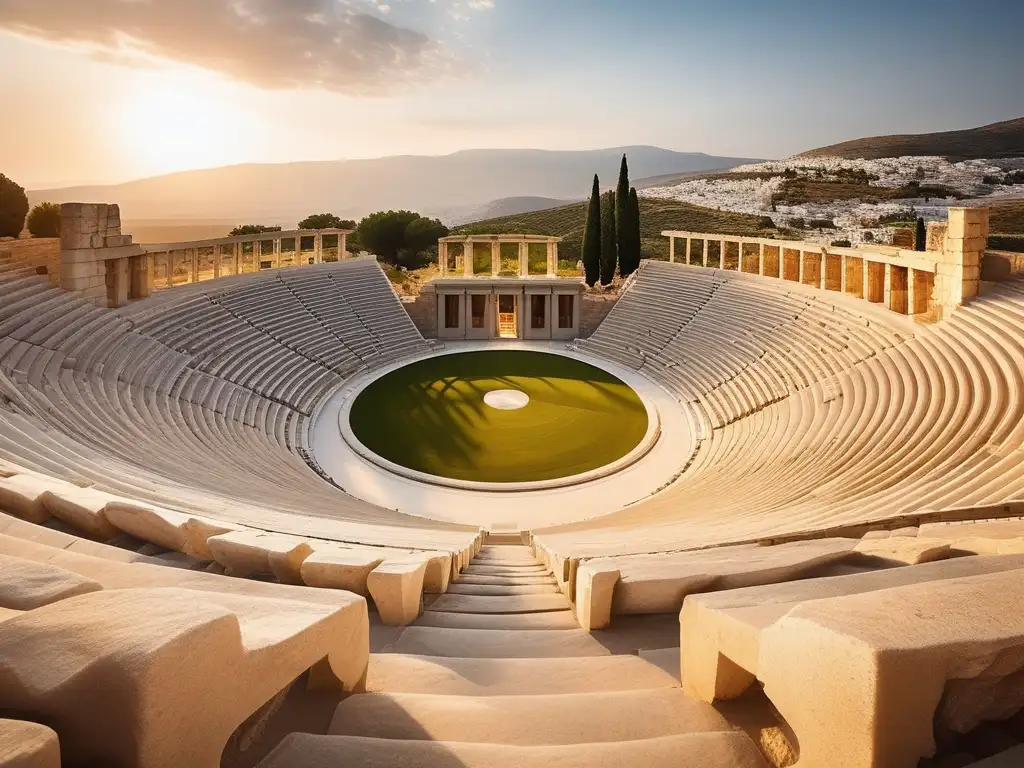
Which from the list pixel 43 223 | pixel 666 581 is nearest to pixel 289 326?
pixel 43 223

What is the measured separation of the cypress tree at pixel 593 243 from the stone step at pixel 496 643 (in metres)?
33.0

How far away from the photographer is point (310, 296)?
30.5 meters

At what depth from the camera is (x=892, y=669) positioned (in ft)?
7.26

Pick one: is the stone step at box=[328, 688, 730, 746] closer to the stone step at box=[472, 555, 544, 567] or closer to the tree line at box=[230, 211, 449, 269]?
the stone step at box=[472, 555, 544, 567]

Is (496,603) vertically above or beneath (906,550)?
beneath

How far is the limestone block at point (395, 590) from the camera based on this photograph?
5141 millimetres

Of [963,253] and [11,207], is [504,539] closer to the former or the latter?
[963,253]

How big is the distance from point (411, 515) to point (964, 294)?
15.9 metres

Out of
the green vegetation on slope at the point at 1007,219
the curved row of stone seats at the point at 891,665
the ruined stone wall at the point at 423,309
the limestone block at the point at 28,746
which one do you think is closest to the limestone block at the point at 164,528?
the limestone block at the point at 28,746

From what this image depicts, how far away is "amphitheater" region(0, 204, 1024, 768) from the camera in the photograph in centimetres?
237

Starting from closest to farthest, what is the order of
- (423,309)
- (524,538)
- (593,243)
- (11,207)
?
(524,538), (11,207), (423,309), (593,243)

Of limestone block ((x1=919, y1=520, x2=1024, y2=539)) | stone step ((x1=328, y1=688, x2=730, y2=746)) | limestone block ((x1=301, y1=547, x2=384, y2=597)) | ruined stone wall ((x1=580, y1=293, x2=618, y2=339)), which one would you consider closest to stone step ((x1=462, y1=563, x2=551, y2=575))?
limestone block ((x1=301, y1=547, x2=384, y2=597))

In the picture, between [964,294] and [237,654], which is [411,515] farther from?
[964,294]

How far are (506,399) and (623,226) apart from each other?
627 inches
